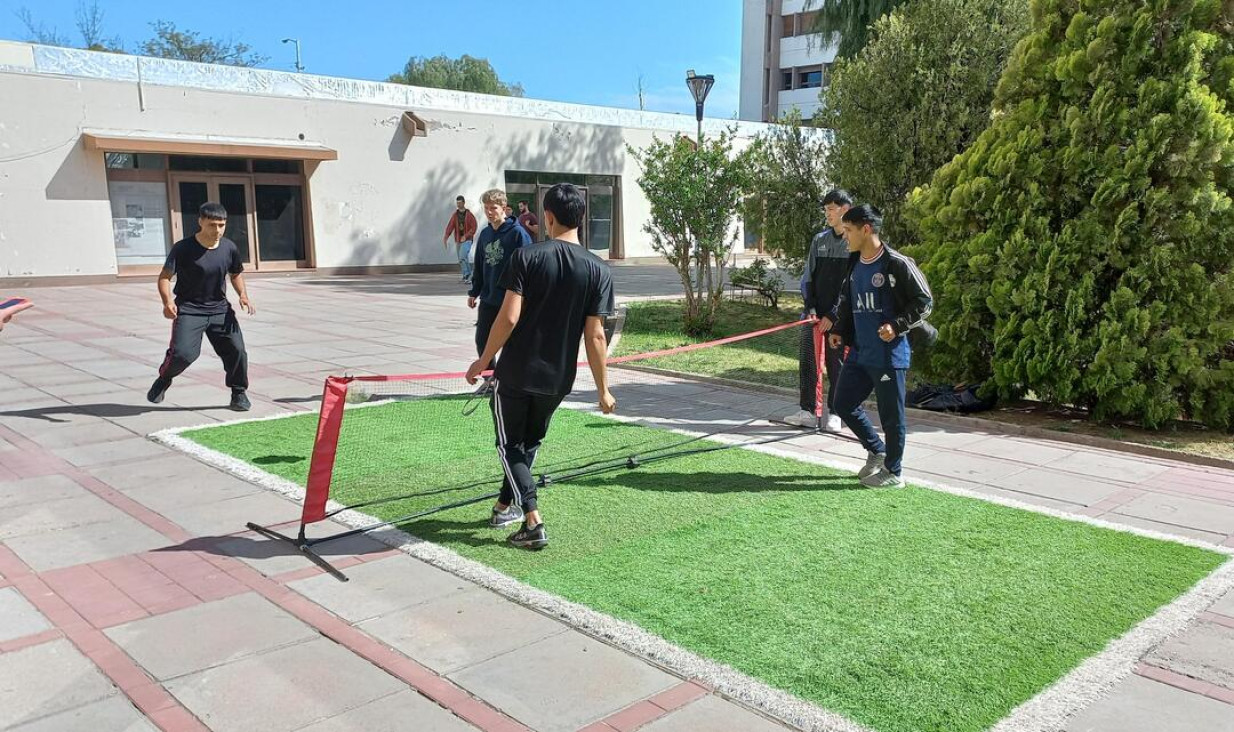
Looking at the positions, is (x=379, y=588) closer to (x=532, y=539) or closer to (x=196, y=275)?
(x=532, y=539)

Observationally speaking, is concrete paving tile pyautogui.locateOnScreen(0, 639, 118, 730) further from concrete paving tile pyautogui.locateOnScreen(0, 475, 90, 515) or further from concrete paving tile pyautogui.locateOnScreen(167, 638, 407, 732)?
concrete paving tile pyautogui.locateOnScreen(0, 475, 90, 515)

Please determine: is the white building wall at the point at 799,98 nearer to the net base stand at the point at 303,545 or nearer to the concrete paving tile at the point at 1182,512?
the concrete paving tile at the point at 1182,512

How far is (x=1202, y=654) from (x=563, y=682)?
246 centimetres

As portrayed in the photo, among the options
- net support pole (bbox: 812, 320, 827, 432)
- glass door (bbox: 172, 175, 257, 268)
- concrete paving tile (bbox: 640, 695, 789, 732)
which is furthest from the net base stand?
glass door (bbox: 172, 175, 257, 268)

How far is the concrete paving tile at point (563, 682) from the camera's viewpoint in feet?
10.0

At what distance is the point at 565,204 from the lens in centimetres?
429

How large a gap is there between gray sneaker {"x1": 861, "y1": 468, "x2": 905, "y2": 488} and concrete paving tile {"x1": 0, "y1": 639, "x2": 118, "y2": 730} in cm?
414

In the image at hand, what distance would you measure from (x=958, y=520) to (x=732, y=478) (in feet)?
4.64

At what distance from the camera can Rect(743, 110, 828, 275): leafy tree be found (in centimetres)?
1341

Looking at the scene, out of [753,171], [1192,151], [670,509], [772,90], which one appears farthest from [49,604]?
[772,90]

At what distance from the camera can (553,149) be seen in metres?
26.4

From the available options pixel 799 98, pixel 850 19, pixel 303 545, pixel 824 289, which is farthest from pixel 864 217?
pixel 799 98

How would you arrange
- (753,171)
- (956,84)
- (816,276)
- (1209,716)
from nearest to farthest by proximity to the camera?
(1209,716) < (816,276) < (956,84) < (753,171)

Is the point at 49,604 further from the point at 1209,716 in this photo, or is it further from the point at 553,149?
the point at 553,149
